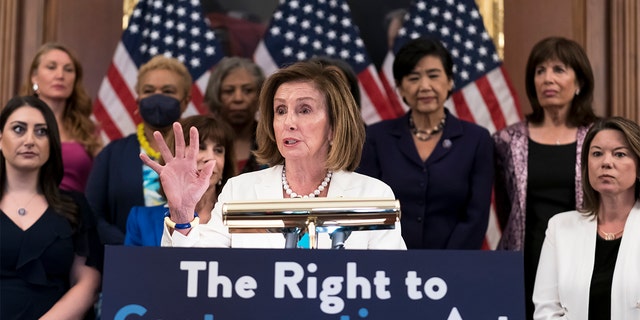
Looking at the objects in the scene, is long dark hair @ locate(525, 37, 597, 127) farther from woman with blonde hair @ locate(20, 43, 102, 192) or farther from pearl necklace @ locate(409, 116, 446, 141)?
woman with blonde hair @ locate(20, 43, 102, 192)

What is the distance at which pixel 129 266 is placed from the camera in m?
1.91

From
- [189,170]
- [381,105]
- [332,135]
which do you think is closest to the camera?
[189,170]

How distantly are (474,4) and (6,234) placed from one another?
3.13 metres

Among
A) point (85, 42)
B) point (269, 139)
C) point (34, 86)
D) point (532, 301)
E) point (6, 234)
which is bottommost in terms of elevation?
point (532, 301)

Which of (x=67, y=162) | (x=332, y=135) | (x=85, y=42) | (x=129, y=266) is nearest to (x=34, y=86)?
(x=67, y=162)

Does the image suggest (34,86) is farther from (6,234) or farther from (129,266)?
(129,266)

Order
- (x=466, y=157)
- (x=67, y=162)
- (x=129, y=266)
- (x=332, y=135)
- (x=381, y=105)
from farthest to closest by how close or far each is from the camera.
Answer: (x=381, y=105) < (x=67, y=162) < (x=466, y=157) < (x=332, y=135) < (x=129, y=266)

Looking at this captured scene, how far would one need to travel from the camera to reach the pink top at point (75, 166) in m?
4.61

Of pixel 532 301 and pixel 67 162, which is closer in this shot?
pixel 532 301

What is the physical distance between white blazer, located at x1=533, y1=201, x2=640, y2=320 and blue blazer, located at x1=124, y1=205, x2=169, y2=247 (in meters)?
1.59

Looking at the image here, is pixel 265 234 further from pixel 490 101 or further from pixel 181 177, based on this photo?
pixel 490 101

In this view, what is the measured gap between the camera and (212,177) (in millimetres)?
3777

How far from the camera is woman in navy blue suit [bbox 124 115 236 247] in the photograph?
12.4ft

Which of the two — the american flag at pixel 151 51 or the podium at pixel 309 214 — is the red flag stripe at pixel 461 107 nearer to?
the american flag at pixel 151 51
